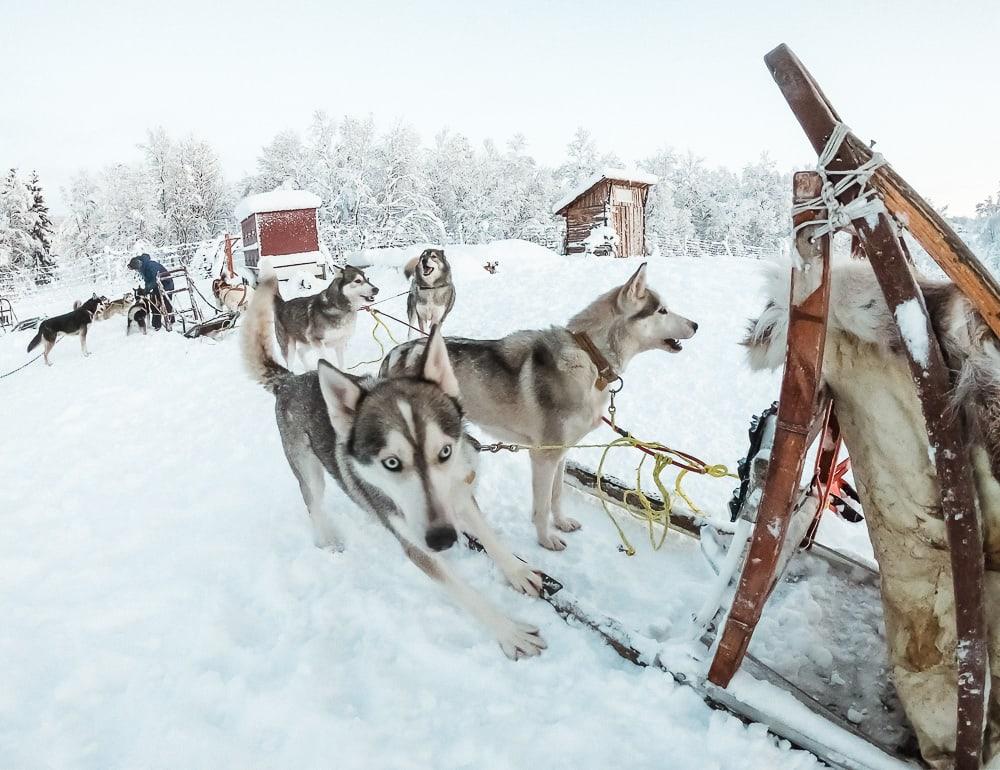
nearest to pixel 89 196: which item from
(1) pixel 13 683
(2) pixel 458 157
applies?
(2) pixel 458 157

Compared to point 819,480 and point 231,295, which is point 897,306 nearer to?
point 819,480

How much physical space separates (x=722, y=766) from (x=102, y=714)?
7.38 feet

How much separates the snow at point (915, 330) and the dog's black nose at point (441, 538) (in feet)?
4.94

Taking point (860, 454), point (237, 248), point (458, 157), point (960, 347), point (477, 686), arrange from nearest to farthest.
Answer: point (960, 347) < point (860, 454) < point (477, 686) < point (237, 248) < point (458, 157)

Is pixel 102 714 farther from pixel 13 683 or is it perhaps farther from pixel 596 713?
pixel 596 713

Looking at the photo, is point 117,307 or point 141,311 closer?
point 141,311

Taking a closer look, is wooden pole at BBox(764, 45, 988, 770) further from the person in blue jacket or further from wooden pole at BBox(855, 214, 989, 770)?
the person in blue jacket

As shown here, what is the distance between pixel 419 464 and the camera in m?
2.17

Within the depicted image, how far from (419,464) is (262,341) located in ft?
5.62

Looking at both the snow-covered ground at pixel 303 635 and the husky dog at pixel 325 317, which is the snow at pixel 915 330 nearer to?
the snow-covered ground at pixel 303 635

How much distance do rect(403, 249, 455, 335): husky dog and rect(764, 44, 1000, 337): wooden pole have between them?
7.54 m

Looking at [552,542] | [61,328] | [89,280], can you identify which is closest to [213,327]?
[61,328]

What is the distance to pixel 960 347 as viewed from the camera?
4.53ft

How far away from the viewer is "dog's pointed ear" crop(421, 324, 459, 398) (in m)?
2.37
